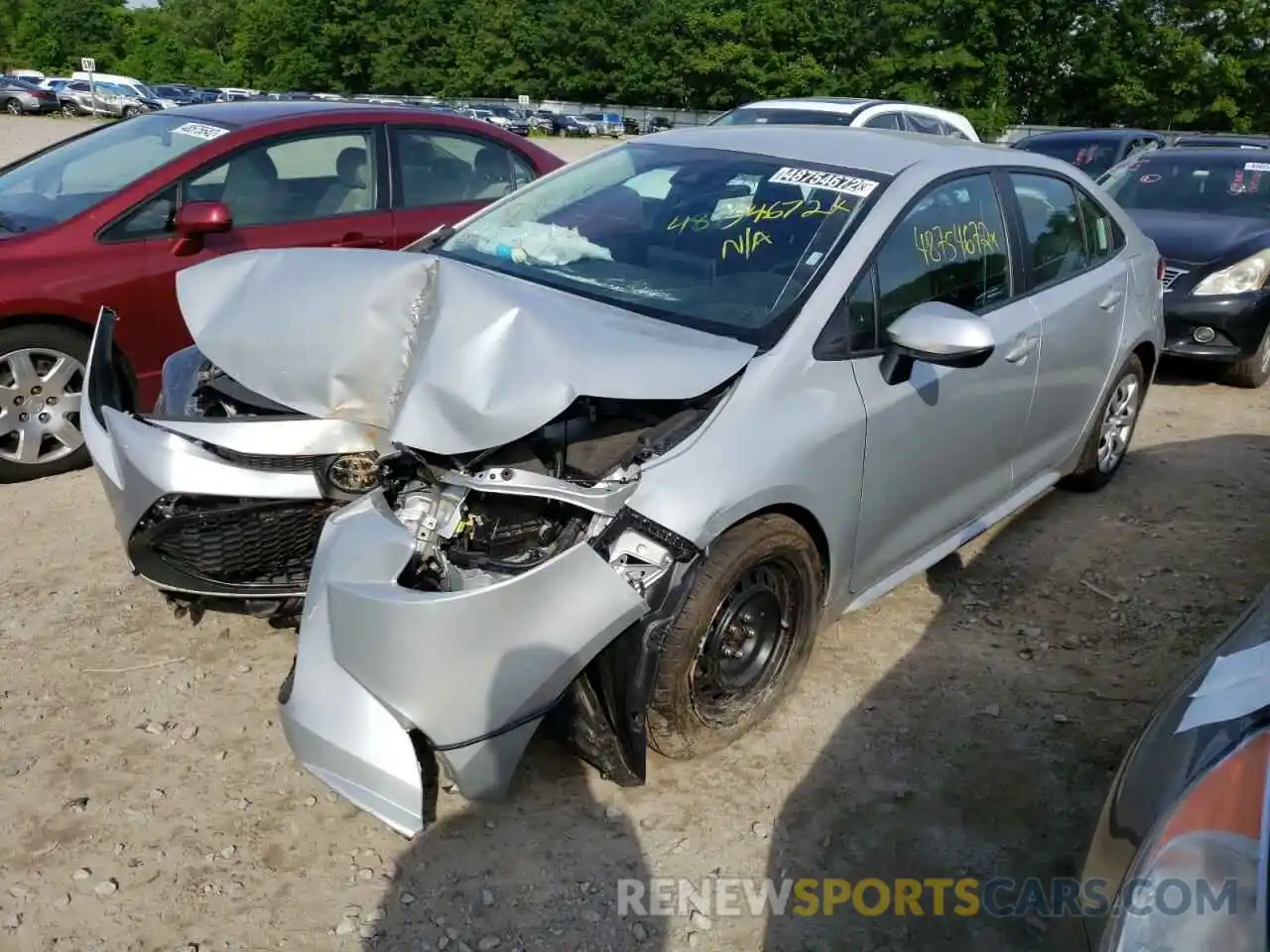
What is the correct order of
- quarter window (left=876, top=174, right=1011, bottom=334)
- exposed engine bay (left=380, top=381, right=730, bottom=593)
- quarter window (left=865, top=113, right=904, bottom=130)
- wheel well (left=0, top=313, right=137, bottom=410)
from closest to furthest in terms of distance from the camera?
exposed engine bay (left=380, top=381, right=730, bottom=593) → quarter window (left=876, top=174, right=1011, bottom=334) → wheel well (left=0, top=313, right=137, bottom=410) → quarter window (left=865, top=113, right=904, bottom=130)

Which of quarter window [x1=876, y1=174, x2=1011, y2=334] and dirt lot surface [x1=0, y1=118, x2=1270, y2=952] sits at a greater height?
quarter window [x1=876, y1=174, x2=1011, y2=334]

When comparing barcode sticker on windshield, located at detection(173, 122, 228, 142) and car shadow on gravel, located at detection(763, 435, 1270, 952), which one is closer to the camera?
car shadow on gravel, located at detection(763, 435, 1270, 952)

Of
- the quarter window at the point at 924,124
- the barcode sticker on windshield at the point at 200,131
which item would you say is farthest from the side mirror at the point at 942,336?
the quarter window at the point at 924,124

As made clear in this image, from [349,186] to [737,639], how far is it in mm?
3616

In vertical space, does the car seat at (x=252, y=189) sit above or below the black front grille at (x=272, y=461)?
above

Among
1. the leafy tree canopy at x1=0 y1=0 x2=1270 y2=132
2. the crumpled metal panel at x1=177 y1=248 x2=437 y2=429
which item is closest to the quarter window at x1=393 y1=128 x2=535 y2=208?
the crumpled metal panel at x1=177 y1=248 x2=437 y2=429

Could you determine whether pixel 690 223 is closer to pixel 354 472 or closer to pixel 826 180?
pixel 826 180

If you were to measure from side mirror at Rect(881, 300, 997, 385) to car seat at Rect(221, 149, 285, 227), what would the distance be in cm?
342

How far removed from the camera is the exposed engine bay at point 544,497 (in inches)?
101

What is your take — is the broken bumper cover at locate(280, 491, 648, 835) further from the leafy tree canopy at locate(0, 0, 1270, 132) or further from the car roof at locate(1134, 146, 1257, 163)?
the leafy tree canopy at locate(0, 0, 1270, 132)

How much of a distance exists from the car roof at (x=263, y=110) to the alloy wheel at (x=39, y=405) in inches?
59.2

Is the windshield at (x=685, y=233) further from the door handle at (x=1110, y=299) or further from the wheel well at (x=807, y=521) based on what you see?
the door handle at (x=1110, y=299)

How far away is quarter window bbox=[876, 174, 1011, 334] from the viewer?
3.24 meters

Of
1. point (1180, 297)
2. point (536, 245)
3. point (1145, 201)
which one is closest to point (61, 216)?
point (536, 245)
